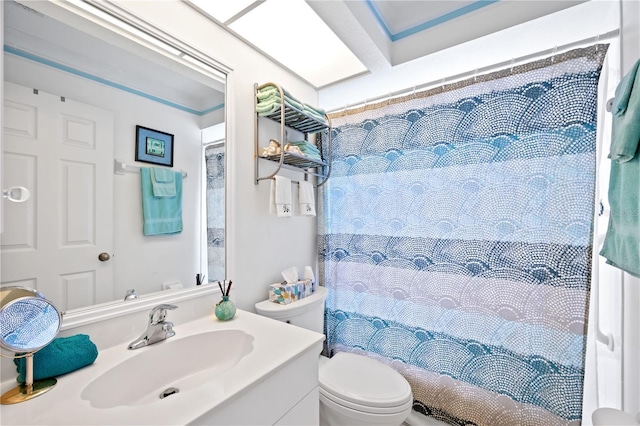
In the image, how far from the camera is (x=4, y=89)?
722 millimetres

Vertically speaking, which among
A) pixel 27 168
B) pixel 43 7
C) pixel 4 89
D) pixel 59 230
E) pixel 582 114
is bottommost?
pixel 59 230

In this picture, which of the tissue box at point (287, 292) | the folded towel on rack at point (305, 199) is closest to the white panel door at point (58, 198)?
the tissue box at point (287, 292)

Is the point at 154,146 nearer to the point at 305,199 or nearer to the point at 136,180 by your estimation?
the point at 136,180

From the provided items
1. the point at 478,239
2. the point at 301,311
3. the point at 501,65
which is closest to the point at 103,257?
the point at 301,311

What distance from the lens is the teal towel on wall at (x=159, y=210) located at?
1.02m

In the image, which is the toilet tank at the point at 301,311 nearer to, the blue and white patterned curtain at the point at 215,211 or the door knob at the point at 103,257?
the blue and white patterned curtain at the point at 215,211

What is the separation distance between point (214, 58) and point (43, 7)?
55 centimetres

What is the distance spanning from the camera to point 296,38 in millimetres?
1359

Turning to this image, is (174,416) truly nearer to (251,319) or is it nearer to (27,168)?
(251,319)

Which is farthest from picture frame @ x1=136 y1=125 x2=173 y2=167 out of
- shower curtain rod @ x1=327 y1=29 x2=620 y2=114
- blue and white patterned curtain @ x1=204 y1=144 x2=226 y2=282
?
shower curtain rod @ x1=327 y1=29 x2=620 y2=114

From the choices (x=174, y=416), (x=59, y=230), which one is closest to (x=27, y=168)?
(x=59, y=230)

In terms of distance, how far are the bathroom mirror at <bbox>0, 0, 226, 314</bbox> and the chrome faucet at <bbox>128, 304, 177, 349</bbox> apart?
11 cm

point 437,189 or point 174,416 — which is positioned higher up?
point 437,189

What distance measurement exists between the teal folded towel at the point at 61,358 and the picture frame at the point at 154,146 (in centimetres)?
62
